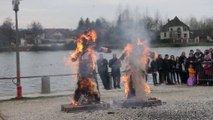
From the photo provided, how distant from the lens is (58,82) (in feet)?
122

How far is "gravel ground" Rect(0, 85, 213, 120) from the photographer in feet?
44.8

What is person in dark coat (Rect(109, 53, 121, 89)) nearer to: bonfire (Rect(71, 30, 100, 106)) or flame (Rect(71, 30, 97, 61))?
bonfire (Rect(71, 30, 100, 106))

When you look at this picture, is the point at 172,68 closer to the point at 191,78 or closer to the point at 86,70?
the point at 191,78

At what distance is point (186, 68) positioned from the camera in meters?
23.2

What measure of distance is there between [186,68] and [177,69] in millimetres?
711

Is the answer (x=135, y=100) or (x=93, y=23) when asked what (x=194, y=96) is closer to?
(x=135, y=100)

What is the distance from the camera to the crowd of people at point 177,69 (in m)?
22.5

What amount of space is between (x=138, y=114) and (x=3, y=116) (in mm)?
4628

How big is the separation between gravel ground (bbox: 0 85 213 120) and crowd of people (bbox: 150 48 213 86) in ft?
9.49

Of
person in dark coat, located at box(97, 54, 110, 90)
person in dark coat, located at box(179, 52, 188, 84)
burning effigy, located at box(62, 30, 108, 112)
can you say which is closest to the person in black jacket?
person in dark coat, located at box(179, 52, 188, 84)

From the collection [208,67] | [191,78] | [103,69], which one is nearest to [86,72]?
[103,69]

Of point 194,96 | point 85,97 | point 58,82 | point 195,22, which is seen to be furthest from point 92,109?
point 195,22

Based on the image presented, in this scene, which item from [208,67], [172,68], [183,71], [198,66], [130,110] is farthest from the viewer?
[172,68]

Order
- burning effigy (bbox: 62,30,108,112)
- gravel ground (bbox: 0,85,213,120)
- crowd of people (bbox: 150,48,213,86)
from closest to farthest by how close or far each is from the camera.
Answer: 1. gravel ground (bbox: 0,85,213,120)
2. burning effigy (bbox: 62,30,108,112)
3. crowd of people (bbox: 150,48,213,86)
